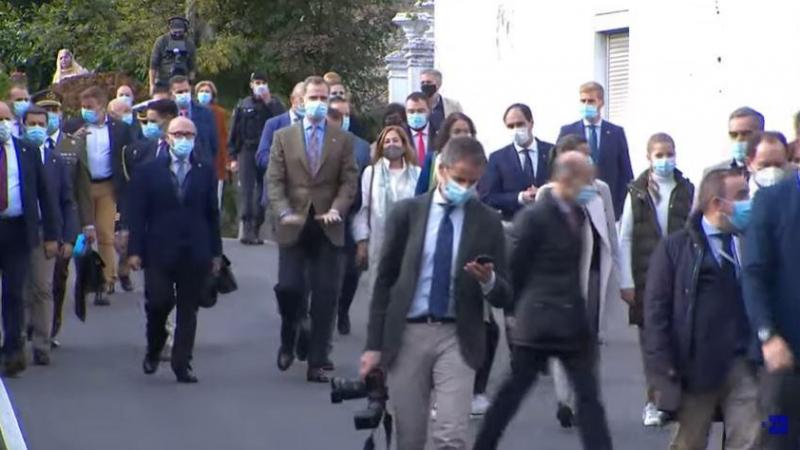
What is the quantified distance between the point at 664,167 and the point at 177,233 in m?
3.59

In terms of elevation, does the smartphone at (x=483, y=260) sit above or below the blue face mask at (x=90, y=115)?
below

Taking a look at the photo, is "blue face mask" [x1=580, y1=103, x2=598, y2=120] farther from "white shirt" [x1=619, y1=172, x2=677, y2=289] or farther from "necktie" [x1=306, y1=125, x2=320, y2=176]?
"white shirt" [x1=619, y1=172, x2=677, y2=289]

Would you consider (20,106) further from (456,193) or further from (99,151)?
(456,193)

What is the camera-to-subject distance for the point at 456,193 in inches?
424

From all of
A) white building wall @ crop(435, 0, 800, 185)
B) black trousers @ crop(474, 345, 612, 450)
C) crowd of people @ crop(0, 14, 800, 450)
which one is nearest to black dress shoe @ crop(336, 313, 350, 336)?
crowd of people @ crop(0, 14, 800, 450)

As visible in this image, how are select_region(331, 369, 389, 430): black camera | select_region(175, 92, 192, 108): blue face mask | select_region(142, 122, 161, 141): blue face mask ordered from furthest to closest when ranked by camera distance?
select_region(175, 92, 192, 108): blue face mask, select_region(142, 122, 161, 141): blue face mask, select_region(331, 369, 389, 430): black camera

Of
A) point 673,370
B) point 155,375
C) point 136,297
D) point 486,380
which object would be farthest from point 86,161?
point 673,370

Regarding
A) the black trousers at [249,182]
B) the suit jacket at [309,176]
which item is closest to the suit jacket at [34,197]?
the suit jacket at [309,176]

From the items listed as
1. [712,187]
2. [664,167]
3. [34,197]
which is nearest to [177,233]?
[34,197]

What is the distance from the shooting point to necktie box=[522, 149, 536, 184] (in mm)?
15568

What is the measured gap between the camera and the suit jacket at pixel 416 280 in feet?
35.1

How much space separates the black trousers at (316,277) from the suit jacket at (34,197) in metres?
1.75

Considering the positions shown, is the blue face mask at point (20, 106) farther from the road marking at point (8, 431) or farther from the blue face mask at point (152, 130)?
the road marking at point (8, 431)

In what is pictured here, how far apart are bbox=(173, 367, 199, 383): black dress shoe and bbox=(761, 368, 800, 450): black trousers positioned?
287 inches
